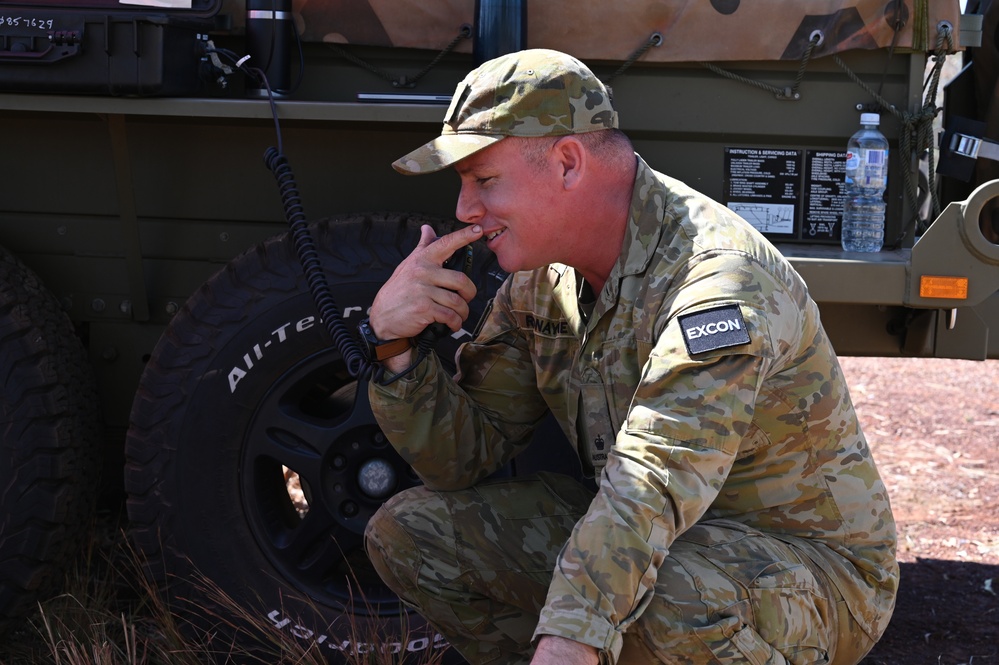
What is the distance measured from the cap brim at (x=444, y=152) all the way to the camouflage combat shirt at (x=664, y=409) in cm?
34

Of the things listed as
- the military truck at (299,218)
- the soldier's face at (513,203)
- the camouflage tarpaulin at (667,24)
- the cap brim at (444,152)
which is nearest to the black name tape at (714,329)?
the soldier's face at (513,203)

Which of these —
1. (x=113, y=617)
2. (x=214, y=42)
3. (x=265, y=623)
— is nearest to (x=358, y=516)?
(x=265, y=623)

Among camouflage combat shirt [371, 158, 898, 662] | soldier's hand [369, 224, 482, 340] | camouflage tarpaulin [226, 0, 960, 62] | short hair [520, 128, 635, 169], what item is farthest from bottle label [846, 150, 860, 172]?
soldier's hand [369, 224, 482, 340]

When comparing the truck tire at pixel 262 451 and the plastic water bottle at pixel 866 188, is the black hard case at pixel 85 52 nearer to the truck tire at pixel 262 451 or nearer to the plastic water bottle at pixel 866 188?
the truck tire at pixel 262 451

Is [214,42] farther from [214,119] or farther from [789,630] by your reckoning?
[789,630]

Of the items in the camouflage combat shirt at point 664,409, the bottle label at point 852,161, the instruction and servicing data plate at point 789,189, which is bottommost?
the camouflage combat shirt at point 664,409

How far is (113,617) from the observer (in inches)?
123

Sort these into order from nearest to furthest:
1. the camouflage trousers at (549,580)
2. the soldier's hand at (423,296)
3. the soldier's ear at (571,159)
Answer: the camouflage trousers at (549,580) → the soldier's ear at (571,159) → the soldier's hand at (423,296)

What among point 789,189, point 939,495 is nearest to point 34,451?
point 789,189

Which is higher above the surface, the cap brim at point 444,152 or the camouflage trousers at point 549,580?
the cap brim at point 444,152

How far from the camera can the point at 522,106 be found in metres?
2.27

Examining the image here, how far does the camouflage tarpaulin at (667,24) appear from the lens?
3070 mm

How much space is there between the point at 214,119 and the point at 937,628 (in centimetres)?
254

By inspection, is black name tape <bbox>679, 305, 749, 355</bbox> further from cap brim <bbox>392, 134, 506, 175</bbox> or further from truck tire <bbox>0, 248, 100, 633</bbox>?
truck tire <bbox>0, 248, 100, 633</bbox>
